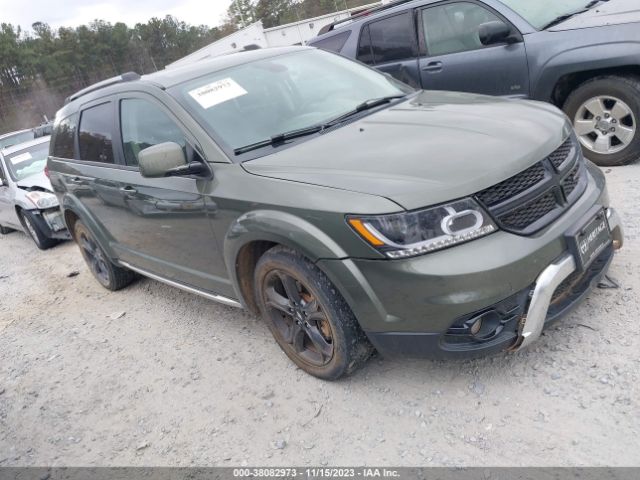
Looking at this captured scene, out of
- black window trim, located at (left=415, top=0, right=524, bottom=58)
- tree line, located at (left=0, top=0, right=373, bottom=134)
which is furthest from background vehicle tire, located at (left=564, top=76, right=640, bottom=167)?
tree line, located at (left=0, top=0, right=373, bottom=134)

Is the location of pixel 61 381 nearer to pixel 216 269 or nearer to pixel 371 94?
pixel 216 269

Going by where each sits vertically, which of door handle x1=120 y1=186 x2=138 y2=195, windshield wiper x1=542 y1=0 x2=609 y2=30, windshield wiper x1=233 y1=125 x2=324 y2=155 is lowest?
door handle x1=120 y1=186 x2=138 y2=195

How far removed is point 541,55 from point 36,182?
6552 millimetres

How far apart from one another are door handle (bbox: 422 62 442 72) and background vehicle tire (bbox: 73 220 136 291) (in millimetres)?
3620

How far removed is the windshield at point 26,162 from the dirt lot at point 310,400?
444 cm

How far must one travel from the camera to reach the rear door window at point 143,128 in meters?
3.32

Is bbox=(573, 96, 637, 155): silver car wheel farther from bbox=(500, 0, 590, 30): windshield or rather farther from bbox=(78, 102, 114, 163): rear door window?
bbox=(78, 102, 114, 163): rear door window

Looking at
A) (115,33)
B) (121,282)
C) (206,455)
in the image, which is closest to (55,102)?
(115,33)

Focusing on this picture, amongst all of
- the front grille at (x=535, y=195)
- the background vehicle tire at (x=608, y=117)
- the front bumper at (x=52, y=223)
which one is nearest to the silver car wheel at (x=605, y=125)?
the background vehicle tire at (x=608, y=117)

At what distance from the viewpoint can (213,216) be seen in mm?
3062

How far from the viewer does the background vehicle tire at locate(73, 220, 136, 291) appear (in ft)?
Result: 16.3

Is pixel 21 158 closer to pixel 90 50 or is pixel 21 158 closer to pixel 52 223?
pixel 52 223

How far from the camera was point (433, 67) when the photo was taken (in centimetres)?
560

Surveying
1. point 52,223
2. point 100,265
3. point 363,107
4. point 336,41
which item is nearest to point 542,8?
point 336,41
